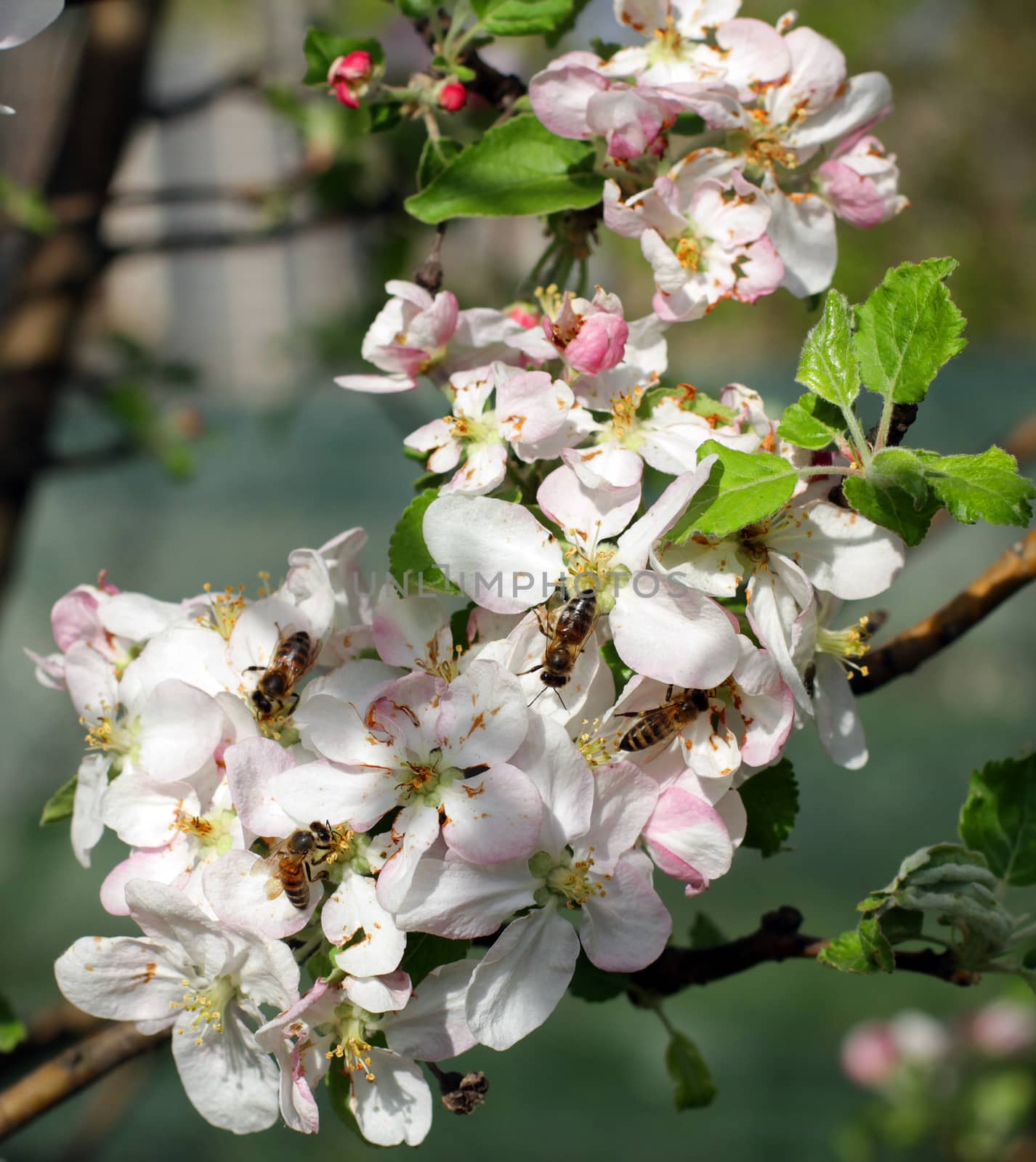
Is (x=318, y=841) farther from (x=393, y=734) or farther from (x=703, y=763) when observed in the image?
(x=703, y=763)

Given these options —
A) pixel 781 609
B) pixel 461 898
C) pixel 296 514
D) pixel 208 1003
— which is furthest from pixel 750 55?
pixel 296 514

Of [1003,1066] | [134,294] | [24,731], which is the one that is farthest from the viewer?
[134,294]

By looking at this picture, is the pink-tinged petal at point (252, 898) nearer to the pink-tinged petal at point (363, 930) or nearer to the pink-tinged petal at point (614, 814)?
the pink-tinged petal at point (363, 930)

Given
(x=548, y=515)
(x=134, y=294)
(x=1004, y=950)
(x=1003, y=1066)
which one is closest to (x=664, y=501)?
(x=548, y=515)

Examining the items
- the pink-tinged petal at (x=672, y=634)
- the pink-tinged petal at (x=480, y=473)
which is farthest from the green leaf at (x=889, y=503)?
the pink-tinged petal at (x=480, y=473)

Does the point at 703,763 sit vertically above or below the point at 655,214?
below

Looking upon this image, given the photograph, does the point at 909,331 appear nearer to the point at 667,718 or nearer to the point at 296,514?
the point at 667,718

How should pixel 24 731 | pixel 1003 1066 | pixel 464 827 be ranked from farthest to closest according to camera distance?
pixel 24 731 → pixel 1003 1066 → pixel 464 827

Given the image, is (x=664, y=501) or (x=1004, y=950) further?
(x=1004, y=950)
